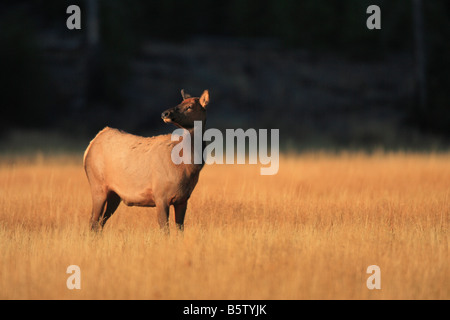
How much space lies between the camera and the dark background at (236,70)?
26953 millimetres

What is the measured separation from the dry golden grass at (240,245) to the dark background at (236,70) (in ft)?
37.7

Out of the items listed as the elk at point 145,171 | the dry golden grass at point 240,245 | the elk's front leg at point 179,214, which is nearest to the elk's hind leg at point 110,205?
the elk at point 145,171

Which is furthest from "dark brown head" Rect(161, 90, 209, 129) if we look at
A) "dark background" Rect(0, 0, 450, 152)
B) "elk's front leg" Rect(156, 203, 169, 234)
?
"dark background" Rect(0, 0, 450, 152)

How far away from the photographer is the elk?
897cm

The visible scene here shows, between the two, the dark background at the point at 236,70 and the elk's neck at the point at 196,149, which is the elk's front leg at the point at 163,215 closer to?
the elk's neck at the point at 196,149

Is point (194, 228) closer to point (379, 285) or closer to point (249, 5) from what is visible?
point (379, 285)

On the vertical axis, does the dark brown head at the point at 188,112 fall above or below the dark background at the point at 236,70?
below

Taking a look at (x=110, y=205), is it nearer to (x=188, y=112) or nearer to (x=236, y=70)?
(x=188, y=112)

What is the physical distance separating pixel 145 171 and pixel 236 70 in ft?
83.1

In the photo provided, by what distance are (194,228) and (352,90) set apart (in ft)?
85.4

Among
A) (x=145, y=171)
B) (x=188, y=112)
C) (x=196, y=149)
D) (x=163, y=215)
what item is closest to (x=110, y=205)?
(x=145, y=171)

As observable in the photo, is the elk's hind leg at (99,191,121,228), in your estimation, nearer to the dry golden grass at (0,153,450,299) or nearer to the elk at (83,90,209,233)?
the elk at (83,90,209,233)

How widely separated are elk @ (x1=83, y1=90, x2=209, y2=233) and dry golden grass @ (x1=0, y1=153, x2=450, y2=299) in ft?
1.39

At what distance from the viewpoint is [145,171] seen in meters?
9.22
